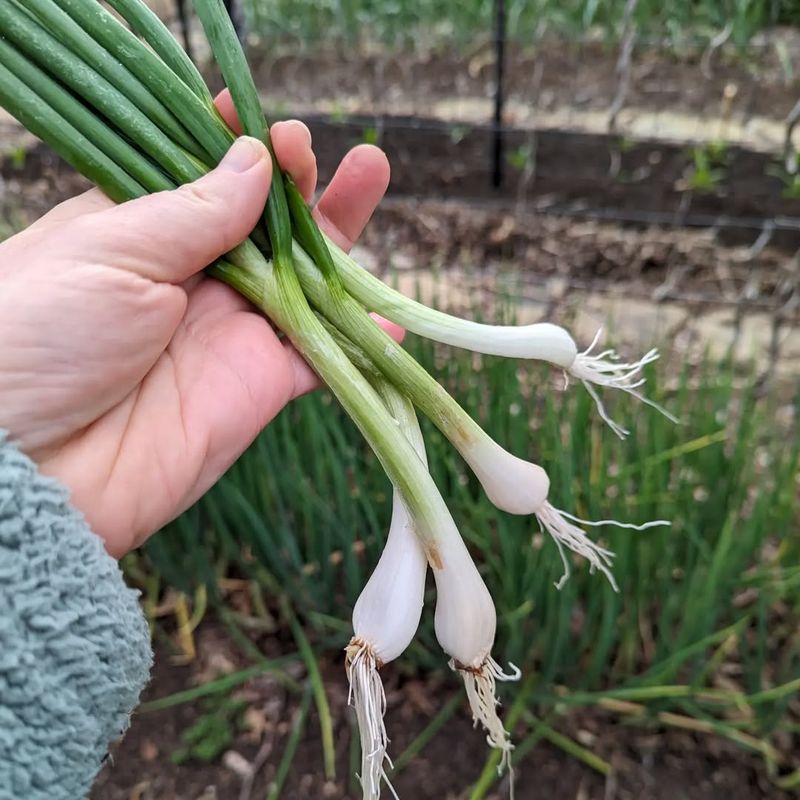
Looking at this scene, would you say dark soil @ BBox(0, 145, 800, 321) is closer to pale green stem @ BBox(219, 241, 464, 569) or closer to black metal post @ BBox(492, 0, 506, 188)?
black metal post @ BBox(492, 0, 506, 188)

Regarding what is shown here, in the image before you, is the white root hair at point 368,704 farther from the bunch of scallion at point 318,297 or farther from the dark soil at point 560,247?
the dark soil at point 560,247

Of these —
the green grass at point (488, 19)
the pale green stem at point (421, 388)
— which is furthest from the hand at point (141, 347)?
the green grass at point (488, 19)

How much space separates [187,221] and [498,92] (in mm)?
2063

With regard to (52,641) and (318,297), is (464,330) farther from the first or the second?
(52,641)

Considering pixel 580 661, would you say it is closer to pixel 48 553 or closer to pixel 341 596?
pixel 341 596

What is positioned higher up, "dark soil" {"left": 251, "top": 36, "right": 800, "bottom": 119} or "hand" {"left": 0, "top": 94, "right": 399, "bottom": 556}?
"hand" {"left": 0, "top": 94, "right": 399, "bottom": 556}

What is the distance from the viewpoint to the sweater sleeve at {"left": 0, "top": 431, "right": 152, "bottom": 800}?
0.58 metres

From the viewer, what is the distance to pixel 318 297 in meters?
0.83

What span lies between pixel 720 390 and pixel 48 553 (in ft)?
3.29

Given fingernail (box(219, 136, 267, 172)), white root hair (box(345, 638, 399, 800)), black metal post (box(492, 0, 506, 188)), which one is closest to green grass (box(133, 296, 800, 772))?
white root hair (box(345, 638, 399, 800))

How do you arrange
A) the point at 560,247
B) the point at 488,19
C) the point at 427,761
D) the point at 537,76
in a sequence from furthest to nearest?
the point at 488,19
the point at 537,76
the point at 560,247
the point at 427,761

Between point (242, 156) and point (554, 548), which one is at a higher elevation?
point (242, 156)

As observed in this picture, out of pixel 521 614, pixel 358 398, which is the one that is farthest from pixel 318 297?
pixel 521 614

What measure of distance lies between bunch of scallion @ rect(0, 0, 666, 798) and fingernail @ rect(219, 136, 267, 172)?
0.03 meters
